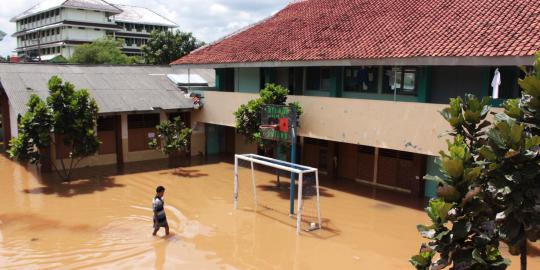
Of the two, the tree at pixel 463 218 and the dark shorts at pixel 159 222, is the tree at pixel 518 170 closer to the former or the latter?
the tree at pixel 463 218

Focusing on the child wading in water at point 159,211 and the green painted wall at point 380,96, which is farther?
the green painted wall at point 380,96

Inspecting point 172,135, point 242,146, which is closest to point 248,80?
point 242,146

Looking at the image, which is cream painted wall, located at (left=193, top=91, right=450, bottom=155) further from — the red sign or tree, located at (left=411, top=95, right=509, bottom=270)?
tree, located at (left=411, top=95, right=509, bottom=270)

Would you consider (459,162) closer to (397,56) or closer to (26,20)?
(397,56)

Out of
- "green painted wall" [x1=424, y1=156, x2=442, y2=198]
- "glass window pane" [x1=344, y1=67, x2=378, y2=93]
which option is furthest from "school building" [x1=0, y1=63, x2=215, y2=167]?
"green painted wall" [x1=424, y1=156, x2=442, y2=198]

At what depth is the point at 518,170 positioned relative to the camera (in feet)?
15.5

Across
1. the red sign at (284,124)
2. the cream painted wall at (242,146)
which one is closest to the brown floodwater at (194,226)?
the red sign at (284,124)

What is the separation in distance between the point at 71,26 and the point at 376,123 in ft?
204

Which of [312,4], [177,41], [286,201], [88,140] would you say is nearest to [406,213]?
[286,201]

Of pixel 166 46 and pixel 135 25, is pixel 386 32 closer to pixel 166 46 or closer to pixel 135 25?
pixel 166 46

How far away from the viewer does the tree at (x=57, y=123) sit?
16.0 meters

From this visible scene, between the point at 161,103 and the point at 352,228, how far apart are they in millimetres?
11884

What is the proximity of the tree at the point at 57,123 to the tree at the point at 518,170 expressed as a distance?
48.8 feet

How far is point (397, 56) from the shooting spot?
14156 mm
